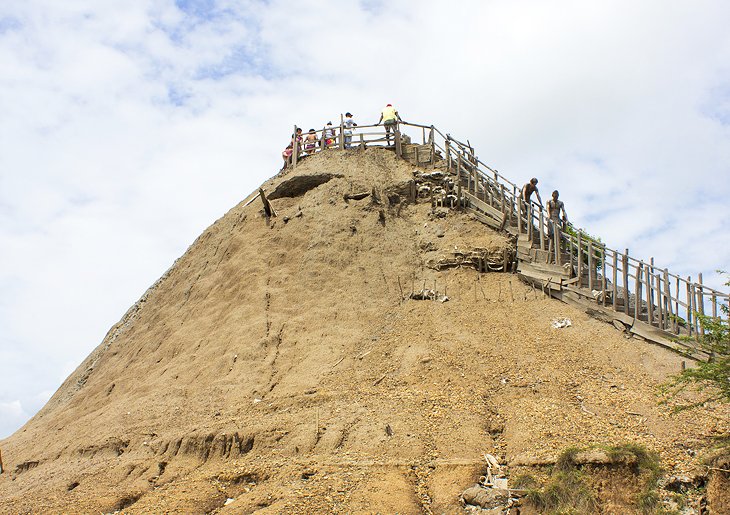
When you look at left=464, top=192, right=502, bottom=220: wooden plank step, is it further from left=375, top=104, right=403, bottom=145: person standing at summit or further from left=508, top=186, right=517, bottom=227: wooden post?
left=375, top=104, right=403, bottom=145: person standing at summit

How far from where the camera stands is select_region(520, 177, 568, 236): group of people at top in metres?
23.2

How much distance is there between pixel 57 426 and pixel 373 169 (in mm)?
11890

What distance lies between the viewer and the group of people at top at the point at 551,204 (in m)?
23.2

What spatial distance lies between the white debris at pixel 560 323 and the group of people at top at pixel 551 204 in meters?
3.37

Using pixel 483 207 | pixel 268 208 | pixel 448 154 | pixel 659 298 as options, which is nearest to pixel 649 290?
pixel 659 298

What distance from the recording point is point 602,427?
15.8 m

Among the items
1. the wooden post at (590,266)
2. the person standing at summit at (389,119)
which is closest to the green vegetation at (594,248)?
the wooden post at (590,266)

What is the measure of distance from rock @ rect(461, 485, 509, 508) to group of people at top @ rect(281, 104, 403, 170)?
49.7ft

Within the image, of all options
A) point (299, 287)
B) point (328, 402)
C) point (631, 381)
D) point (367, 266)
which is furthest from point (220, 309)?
point (631, 381)

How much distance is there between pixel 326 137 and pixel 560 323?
37.3ft

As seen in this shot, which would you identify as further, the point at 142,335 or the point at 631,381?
the point at 142,335

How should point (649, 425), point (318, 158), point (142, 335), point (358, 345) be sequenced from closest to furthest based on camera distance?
point (649, 425)
point (358, 345)
point (142, 335)
point (318, 158)

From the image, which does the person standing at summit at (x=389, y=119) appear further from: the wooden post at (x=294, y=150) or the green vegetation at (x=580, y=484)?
the green vegetation at (x=580, y=484)

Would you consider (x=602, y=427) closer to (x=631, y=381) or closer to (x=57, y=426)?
(x=631, y=381)
